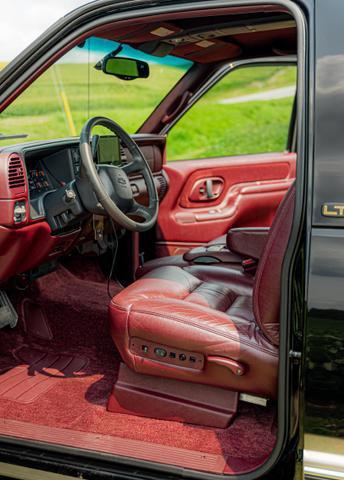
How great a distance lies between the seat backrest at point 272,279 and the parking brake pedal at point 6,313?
4.34 ft

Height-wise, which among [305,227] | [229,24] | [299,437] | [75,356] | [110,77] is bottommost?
[75,356]

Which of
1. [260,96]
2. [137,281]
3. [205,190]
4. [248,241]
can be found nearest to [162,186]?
[205,190]

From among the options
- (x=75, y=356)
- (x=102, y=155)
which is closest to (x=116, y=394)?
(x=75, y=356)

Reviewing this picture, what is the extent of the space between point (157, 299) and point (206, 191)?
195 centimetres

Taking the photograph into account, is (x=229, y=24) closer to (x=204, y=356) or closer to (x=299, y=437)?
(x=204, y=356)

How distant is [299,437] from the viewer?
1.61m

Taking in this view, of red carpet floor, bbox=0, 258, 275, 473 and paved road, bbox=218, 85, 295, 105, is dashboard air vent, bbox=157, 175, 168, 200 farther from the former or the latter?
paved road, bbox=218, 85, 295, 105

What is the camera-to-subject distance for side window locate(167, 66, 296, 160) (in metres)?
14.3

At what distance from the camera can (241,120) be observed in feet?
54.8

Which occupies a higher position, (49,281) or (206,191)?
(206,191)

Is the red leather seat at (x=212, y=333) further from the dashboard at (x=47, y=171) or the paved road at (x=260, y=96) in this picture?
the paved road at (x=260, y=96)

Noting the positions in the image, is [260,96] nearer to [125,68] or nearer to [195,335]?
[125,68]

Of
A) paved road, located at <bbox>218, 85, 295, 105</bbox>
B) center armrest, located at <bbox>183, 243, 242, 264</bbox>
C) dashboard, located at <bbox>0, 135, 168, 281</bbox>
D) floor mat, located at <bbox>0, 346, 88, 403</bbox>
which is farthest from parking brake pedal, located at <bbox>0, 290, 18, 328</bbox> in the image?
paved road, located at <bbox>218, 85, 295, 105</bbox>

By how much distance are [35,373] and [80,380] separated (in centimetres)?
21
